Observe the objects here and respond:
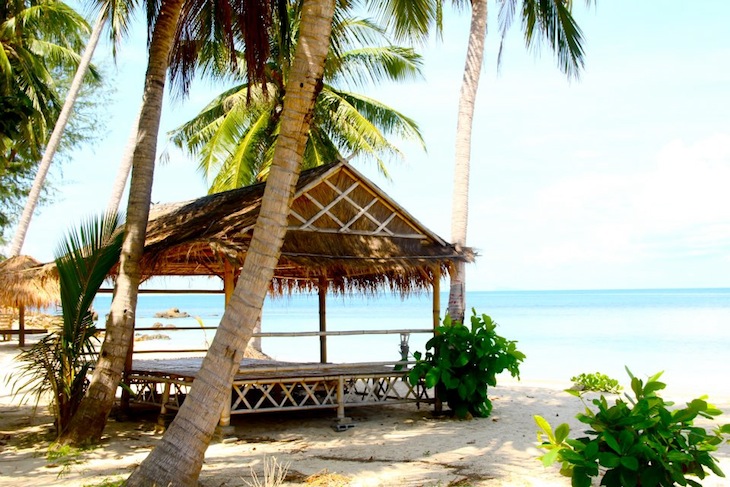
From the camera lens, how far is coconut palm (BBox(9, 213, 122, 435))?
746 cm

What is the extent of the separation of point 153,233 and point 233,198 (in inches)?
42.2

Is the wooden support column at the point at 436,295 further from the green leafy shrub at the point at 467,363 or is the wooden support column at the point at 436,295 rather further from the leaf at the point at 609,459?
the leaf at the point at 609,459

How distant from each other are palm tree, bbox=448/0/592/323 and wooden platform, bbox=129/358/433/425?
6.02 ft

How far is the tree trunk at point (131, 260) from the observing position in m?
7.28

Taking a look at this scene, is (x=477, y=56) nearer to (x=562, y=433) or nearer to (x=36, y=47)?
(x=562, y=433)

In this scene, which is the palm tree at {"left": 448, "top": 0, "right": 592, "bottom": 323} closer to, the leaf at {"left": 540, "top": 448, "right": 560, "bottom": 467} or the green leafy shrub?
the green leafy shrub

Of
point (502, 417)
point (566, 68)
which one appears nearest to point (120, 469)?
point (502, 417)

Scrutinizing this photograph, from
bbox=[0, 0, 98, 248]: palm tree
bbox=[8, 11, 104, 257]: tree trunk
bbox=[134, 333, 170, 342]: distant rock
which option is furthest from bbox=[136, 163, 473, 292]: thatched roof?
bbox=[134, 333, 170, 342]: distant rock

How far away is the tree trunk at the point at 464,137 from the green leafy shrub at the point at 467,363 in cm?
139

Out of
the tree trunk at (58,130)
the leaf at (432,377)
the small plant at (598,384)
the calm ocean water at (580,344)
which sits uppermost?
the tree trunk at (58,130)

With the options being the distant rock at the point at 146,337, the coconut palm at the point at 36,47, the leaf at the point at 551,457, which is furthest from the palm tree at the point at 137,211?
the distant rock at the point at 146,337

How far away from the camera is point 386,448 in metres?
7.36

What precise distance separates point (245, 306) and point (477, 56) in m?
7.51

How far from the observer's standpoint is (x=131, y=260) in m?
7.48
